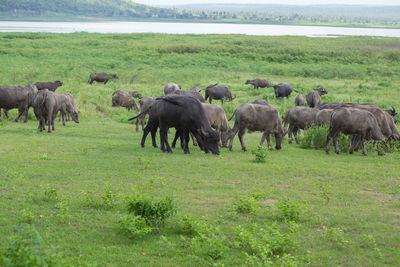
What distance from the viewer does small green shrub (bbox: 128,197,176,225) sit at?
7488 mm

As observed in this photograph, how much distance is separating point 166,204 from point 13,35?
63068mm

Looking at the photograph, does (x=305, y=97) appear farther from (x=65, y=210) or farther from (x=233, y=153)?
(x=65, y=210)

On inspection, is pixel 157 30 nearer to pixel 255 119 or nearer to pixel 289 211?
pixel 255 119

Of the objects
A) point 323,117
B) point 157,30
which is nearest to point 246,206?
point 323,117

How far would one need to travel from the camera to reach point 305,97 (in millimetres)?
26547

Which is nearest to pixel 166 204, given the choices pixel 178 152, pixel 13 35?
pixel 178 152

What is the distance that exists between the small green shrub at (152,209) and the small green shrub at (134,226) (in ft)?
0.94

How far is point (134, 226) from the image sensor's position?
22.9 ft

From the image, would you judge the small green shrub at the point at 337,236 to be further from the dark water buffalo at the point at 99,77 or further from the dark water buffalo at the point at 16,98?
the dark water buffalo at the point at 99,77

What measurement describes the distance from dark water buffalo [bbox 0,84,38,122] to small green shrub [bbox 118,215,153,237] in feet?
45.9

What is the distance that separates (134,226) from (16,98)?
14.7 meters

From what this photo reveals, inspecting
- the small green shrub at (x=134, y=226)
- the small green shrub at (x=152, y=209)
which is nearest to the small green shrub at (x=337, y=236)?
the small green shrub at (x=152, y=209)

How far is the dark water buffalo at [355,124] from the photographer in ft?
51.0

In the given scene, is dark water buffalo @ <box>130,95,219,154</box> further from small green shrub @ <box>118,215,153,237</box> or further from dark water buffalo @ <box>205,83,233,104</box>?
A: dark water buffalo @ <box>205,83,233,104</box>
